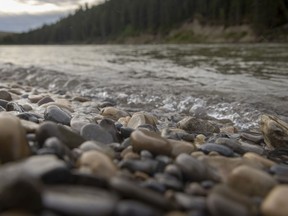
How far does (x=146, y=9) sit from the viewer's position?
88812mm

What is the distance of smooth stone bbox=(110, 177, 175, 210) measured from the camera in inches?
67.9

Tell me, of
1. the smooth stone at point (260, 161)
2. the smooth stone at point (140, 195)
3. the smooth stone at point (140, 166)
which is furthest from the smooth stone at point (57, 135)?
the smooth stone at point (260, 161)

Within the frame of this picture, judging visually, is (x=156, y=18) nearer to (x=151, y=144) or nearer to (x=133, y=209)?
(x=151, y=144)

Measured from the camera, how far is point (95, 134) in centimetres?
320

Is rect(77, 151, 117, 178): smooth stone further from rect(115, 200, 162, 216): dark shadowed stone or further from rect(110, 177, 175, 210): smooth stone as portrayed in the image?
rect(115, 200, 162, 216): dark shadowed stone

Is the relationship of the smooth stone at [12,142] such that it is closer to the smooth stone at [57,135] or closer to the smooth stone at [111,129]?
the smooth stone at [57,135]

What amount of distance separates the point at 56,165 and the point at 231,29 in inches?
2382

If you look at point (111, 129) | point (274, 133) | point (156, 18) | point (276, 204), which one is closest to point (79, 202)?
point (276, 204)

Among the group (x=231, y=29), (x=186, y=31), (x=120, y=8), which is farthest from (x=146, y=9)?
(x=231, y=29)

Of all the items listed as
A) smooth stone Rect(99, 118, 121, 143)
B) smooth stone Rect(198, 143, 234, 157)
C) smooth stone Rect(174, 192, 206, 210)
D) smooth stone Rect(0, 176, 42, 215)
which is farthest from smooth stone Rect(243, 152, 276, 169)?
smooth stone Rect(0, 176, 42, 215)

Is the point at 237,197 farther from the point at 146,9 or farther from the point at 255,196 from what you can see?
the point at 146,9

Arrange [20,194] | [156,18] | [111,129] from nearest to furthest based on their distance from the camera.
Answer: [20,194]
[111,129]
[156,18]

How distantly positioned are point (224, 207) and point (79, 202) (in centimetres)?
64

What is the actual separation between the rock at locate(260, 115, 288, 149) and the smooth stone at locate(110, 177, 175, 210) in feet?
8.19
